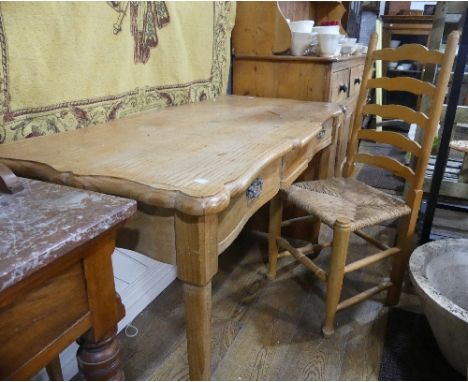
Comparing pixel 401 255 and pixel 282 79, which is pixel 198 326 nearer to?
pixel 401 255

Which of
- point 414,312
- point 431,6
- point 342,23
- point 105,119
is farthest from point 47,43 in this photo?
point 431,6

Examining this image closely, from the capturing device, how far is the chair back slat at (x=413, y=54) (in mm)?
1278

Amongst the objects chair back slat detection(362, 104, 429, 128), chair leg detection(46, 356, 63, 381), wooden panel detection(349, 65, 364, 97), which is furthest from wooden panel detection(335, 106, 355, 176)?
chair leg detection(46, 356, 63, 381)

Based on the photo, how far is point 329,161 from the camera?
1.72m

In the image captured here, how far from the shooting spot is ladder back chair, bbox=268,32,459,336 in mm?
1253

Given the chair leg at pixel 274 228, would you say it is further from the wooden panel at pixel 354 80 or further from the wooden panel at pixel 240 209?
Result: the wooden panel at pixel 354 80

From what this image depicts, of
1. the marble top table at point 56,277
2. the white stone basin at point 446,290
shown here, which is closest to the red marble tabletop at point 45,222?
the marble top table at point 56,277

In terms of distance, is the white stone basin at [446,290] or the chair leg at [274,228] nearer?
the white stone basin at [446,290]

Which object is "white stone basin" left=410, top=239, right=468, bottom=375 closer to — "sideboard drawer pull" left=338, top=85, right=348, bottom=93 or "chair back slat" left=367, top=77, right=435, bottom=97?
"chair back slat" left=367, top=77, right=435, bottom=97

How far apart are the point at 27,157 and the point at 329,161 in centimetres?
126

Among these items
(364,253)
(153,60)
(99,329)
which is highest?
(153,60)

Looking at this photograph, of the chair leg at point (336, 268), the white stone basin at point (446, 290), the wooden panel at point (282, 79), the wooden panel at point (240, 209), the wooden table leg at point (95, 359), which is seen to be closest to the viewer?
the wooden table leg at point (95, 359)

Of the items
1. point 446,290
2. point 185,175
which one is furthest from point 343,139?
point 185,175

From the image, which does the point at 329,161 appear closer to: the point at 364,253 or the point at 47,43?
the point at 364,253
